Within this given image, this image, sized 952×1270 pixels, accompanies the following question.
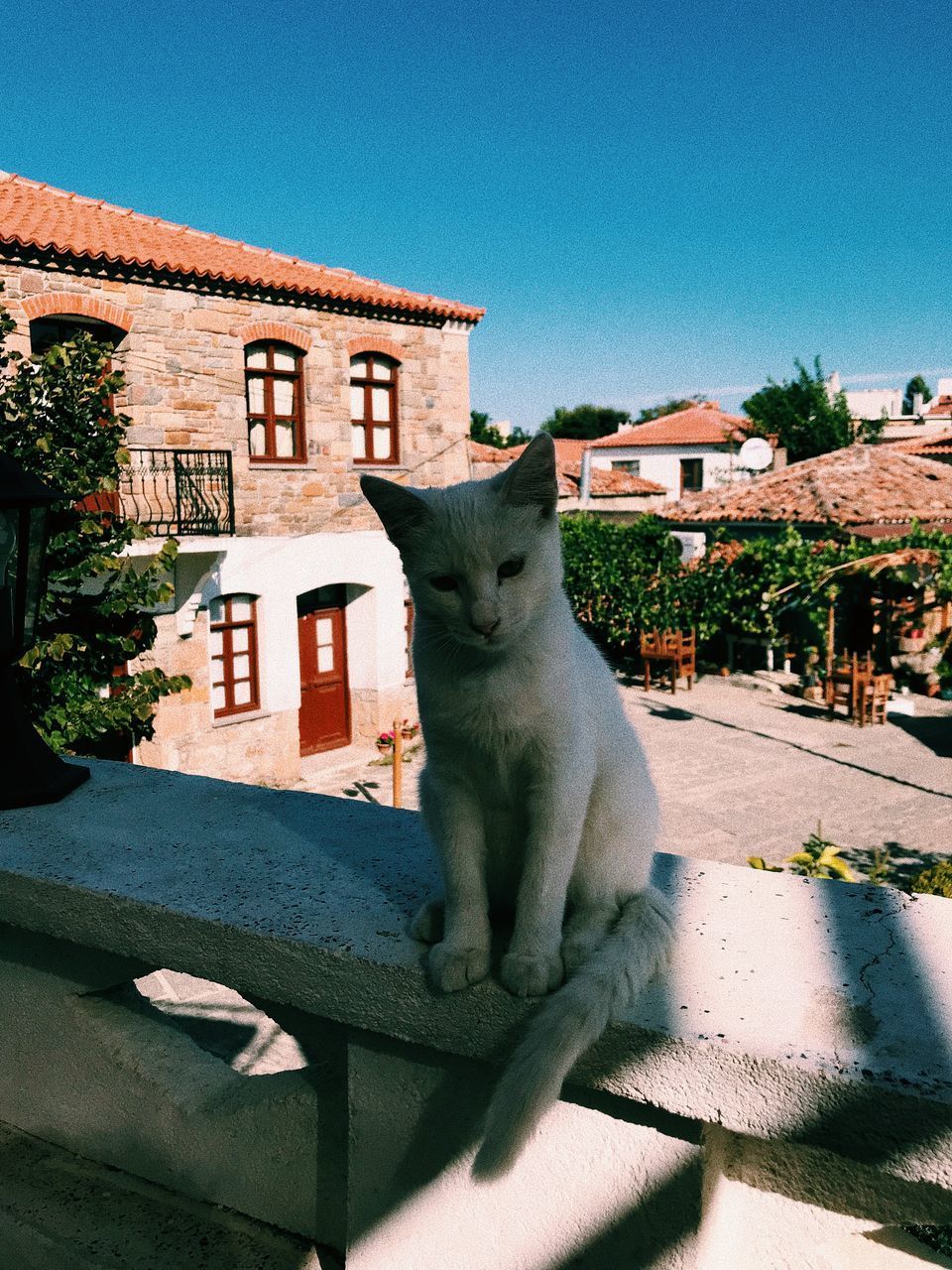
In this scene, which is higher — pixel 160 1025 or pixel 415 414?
pixel 415 414

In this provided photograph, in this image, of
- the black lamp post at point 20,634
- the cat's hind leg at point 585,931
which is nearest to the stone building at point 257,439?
the black lamp post at point 20,634

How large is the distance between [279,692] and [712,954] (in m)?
11.3

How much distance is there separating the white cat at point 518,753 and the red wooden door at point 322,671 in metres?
11.8

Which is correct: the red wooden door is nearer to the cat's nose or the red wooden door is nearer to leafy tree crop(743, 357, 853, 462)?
the cat's nose

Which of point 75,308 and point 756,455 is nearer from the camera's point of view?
point 75,308

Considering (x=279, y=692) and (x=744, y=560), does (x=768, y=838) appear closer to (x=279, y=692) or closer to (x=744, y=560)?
(x=279, y=692)

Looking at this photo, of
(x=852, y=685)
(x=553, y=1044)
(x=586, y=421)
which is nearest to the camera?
(x=553, y=1044)

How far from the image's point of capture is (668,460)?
35906 mm

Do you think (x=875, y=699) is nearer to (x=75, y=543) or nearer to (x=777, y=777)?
(x=777, y=777)

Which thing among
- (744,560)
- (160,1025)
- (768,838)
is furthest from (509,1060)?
(744,560)

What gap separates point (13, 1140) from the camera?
1749 mm

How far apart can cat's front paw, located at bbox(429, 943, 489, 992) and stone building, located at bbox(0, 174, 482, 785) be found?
8947 mm

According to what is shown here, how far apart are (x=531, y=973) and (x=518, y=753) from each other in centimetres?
31

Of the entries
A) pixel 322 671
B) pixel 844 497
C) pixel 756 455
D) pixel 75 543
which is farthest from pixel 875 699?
pixel 75 543
